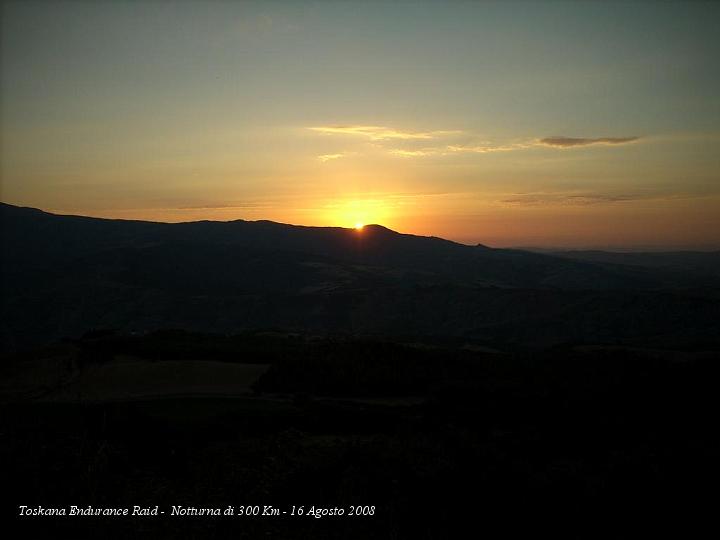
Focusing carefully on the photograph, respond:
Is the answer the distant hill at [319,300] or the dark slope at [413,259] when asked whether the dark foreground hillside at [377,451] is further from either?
the dark slope at [413,259]

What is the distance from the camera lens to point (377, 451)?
13.6m

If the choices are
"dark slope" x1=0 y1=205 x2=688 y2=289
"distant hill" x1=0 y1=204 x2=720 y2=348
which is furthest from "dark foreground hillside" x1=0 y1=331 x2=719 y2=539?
"dark slope" x1=0 y1=205 x2=688 y2=289

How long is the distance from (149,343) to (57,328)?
55.5 metres

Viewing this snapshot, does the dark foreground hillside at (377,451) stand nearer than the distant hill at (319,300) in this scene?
Yes

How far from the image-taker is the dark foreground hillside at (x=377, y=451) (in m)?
9.73

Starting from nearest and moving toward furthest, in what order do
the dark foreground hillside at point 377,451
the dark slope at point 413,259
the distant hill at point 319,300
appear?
1. the dark foreground hillside at point 377,451
2. the distant hill at point 319,300
3. the dark slope at point 413,259

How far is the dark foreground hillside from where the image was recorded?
9727 mm

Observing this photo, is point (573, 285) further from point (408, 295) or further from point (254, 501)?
point (254, 501)

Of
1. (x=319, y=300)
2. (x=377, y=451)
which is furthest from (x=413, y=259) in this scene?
(x=377, y=451)

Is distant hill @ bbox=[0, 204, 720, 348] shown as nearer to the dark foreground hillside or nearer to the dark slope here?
the dark slope

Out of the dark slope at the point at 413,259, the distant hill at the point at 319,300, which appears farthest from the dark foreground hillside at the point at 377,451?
the dark slope at the point at 413,259

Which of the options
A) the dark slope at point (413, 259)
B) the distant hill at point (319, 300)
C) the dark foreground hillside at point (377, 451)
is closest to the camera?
the dark foreground hillside at point (377, 451)

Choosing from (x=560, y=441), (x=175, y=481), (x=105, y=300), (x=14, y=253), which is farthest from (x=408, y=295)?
(x=14, y=253)

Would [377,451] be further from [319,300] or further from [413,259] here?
[413,259]
